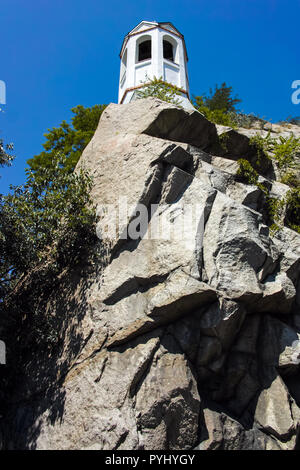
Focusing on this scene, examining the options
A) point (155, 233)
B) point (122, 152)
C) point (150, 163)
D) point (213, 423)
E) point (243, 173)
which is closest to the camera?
point (213, 423)

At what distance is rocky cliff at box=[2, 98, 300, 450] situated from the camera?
7648 mm

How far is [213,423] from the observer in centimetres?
792

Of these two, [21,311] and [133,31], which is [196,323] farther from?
[133,31]

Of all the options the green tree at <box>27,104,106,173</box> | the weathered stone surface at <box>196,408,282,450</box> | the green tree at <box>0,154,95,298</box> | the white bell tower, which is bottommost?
the weathered stone surface at <box>196,408,282,450</box>

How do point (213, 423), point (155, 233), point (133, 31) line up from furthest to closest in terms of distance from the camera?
point (133, 31), point (155, 233), point (213, 423)

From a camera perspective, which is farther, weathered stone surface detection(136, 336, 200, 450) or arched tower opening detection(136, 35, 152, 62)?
arched tower opening detection(136, 35, 152, 62)

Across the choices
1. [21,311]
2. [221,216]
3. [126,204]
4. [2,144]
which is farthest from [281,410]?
[2,144]

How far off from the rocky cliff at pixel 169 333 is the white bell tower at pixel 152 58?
10459 millimetres

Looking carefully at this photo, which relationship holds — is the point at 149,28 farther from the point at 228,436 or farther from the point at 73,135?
the point at 228,436

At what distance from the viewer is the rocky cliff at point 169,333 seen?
7648 millimetres

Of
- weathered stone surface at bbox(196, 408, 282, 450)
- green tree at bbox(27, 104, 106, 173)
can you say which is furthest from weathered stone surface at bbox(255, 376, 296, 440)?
green tree at bbox(27, 104, 106, 173)

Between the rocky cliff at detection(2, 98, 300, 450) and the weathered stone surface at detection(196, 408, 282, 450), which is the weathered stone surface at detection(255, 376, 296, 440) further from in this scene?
the weathered stone surface at detection(196, 408, 282, 450)

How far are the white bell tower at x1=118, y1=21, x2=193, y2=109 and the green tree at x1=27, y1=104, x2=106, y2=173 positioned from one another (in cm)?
212

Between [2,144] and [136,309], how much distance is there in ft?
20.1
